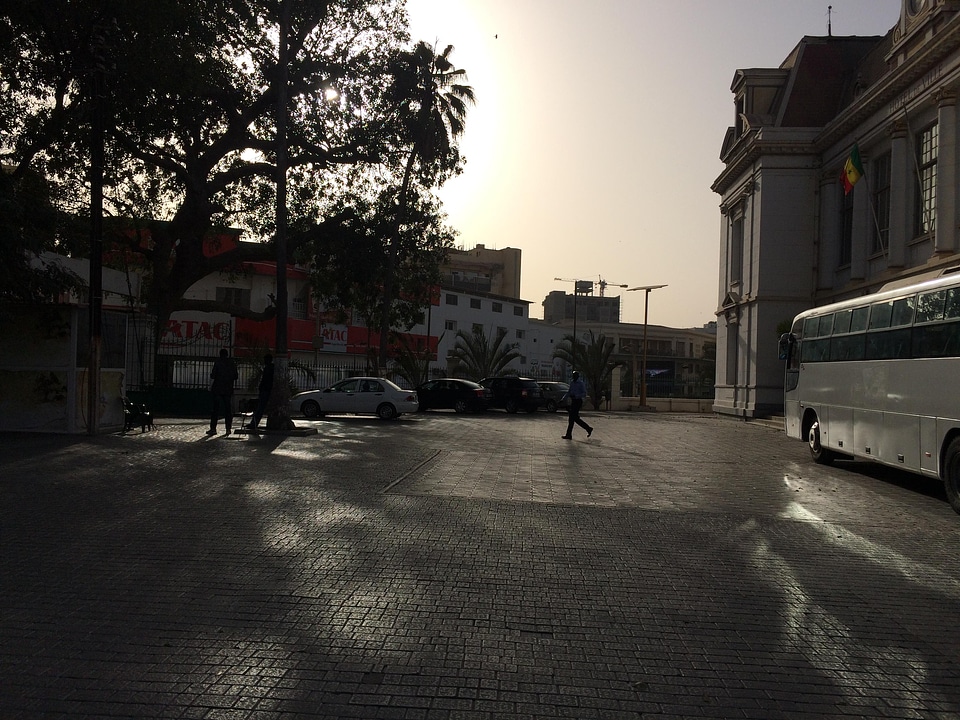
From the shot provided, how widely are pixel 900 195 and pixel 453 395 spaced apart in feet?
58.3

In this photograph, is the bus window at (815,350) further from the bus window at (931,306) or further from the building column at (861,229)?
the building column at (861,229)

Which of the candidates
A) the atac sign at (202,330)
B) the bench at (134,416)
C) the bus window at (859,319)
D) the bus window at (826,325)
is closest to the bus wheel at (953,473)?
the bus window at (859,319)

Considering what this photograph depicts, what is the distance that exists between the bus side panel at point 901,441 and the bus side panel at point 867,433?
173 millimetres

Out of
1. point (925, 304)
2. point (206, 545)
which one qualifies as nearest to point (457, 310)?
point (925, 304)

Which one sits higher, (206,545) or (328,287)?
(328,287)

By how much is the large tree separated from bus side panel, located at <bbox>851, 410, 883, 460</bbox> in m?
15.0

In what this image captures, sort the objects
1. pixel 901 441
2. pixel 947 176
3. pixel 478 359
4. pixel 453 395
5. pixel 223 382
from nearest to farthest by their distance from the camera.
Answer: pixel 901 441 → pixel 223 382 → pixel 947 176 → pixel 453 395 → pixel 478 359

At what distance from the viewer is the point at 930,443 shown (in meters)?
12.0

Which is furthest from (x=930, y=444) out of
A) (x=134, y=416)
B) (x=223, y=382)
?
(x=134, y=416)

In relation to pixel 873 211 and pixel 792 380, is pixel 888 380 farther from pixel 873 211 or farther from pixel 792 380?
pixel 873 211

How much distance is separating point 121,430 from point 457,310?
53547 millimetres

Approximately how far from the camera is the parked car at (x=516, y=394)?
3712cm

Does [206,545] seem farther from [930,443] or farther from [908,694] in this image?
[930,443]

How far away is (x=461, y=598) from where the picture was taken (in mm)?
5977
